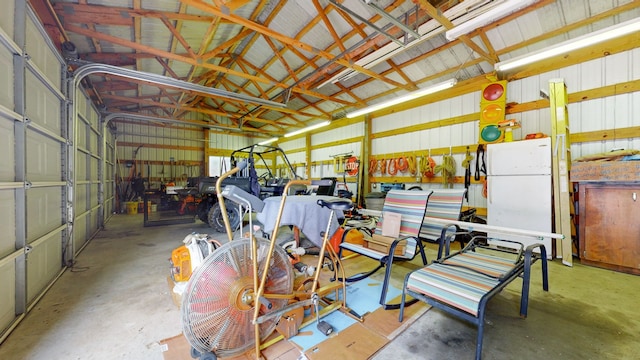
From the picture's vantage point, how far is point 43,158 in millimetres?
2545

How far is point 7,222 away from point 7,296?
0.60 m

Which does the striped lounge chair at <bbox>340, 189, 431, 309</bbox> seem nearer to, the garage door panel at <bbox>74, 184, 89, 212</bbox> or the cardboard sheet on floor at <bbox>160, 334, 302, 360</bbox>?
the cardboard sheet on floor at <bbox>160, 334, 302, 360</bbox>

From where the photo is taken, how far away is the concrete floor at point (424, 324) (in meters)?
1.71

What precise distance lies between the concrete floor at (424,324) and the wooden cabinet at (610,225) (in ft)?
0.84

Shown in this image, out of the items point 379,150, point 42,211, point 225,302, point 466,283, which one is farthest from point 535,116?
point 42,211

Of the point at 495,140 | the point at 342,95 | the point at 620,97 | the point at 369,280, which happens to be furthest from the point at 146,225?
the point at 620,97

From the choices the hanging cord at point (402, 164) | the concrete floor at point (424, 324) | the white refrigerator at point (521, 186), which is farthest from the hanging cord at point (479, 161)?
the concrete floor at point (424, 324)

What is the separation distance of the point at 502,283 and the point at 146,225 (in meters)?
7.23

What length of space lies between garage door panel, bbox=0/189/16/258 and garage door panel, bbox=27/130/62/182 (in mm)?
408

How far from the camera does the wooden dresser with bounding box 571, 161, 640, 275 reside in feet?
10.2

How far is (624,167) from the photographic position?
3129mm

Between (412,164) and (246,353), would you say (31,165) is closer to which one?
(246,353)

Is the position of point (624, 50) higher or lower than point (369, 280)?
higher

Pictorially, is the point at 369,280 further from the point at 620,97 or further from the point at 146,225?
the point at 146,225
